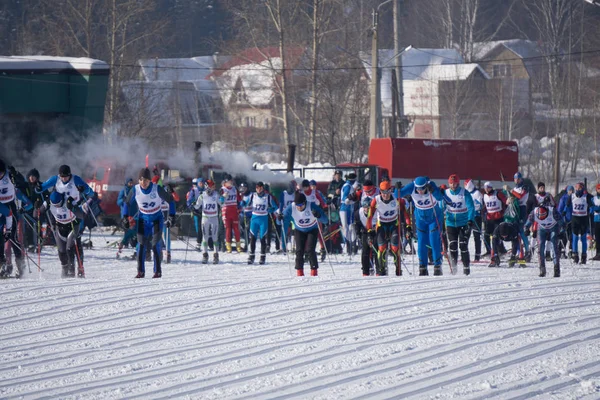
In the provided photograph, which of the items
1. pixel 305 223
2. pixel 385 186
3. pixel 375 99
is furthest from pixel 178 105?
pixel 385 186

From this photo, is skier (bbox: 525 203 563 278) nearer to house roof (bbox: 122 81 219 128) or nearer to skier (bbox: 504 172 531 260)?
skier (bbox: 504 172 531 260)

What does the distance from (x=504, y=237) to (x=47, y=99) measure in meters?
19.0

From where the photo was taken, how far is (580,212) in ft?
66.0

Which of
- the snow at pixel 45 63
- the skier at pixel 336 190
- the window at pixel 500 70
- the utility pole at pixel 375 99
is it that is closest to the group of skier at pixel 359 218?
the skier at pixel 336 190

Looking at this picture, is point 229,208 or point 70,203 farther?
point 229,208

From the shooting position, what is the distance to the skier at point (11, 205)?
49.3 feet

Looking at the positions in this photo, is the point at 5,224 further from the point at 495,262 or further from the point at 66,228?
the point at 495,262

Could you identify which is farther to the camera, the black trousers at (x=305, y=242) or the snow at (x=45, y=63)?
the snow at (x=45, y=63)

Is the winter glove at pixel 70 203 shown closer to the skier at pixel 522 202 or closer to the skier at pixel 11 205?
the skier at pixel 11 205

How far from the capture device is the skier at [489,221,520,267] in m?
18.3

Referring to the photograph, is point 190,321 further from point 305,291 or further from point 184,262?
point 184,262

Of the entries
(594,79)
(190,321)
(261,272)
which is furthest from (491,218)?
(594,79)

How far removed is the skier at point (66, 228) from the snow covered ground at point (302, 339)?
6.34ft

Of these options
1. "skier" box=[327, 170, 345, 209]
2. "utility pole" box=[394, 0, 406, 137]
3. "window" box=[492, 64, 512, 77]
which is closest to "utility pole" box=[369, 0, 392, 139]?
"utility pole" box=[394, 0, 406, 137]
